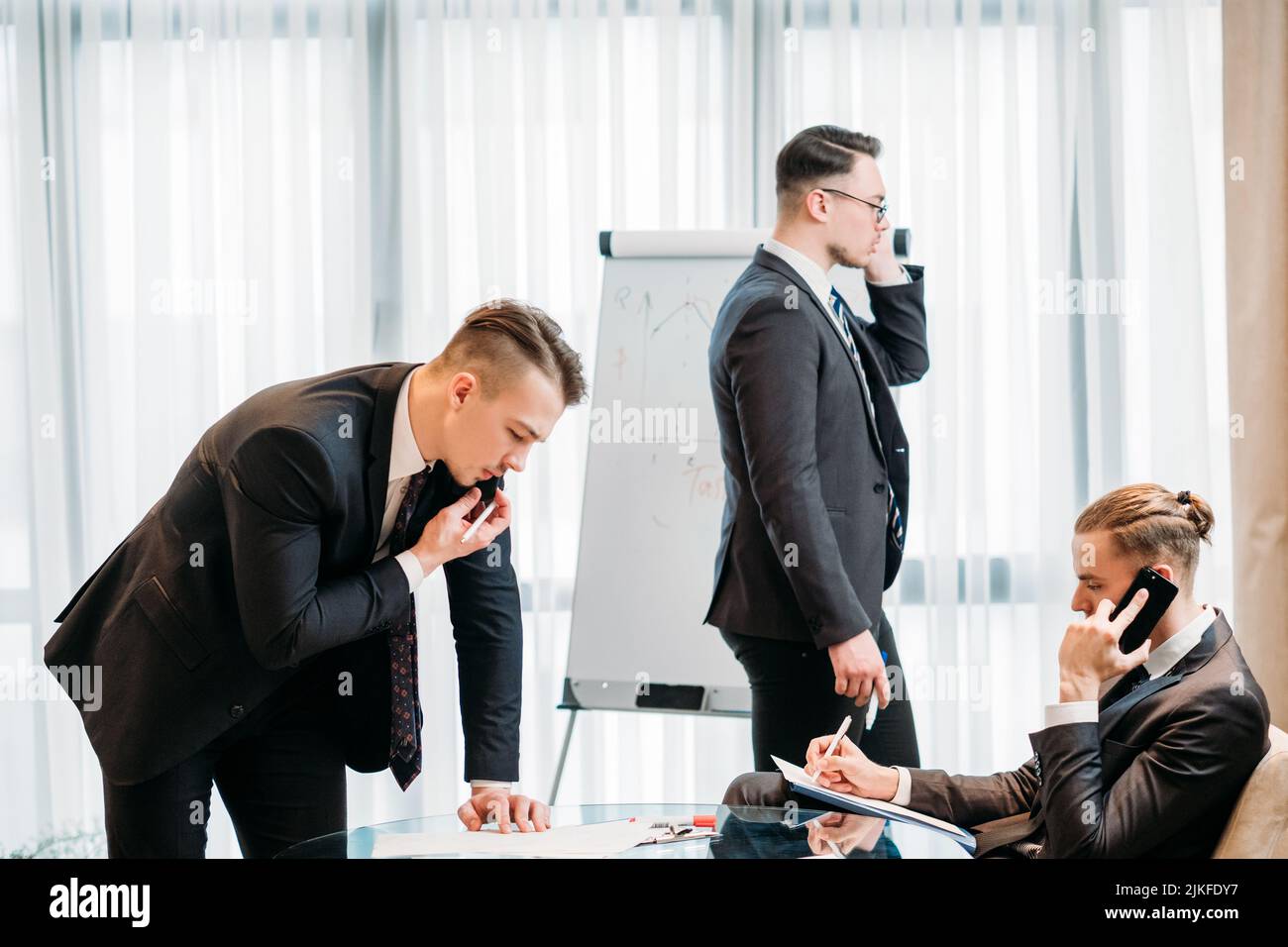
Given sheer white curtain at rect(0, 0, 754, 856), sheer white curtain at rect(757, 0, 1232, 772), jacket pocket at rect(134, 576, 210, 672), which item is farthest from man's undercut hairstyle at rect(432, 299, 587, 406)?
sheer white curtain at rect(757, 0, 1232, 772)

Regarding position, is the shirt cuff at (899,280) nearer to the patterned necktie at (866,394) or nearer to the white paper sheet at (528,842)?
the patterned necktie at (866,394)

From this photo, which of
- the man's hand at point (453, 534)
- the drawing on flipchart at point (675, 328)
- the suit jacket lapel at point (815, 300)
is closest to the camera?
the man's hand at point (453, 534)

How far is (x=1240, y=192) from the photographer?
3.06 m

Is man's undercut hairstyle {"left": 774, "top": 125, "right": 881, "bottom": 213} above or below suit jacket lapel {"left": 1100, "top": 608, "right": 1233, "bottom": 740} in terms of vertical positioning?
above

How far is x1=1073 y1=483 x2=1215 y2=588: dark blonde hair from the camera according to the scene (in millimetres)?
1632

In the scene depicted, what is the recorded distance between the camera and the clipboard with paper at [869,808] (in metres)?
1.58

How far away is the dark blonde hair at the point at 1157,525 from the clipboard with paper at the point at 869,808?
18.9 inches

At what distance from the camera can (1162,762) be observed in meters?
1.46

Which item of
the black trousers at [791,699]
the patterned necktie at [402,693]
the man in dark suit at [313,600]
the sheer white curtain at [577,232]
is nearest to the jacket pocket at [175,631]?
the man in dark suit at [313,600]

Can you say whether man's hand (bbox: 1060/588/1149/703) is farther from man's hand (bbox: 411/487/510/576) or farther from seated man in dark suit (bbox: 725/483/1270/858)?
man's hand (bbox: 411/487/510/576)

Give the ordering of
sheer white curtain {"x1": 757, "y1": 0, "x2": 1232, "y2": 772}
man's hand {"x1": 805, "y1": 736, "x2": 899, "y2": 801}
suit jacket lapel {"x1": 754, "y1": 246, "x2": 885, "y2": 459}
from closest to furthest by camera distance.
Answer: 1. man's hand {"x1": 805, "y1": 736, "x2": 899, "y2": 801}
2. suit jacket lapel {"x1": 754, "y1": 246, "x2": 885, "y2": 459}
3. sheer white curtain {"x1": 757, "y1": 0, "x2": 1232, "y2": 772}

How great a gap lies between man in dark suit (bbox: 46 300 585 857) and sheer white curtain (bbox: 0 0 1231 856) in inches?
54.0

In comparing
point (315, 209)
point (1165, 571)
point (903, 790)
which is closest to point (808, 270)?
point (1165, 571)
